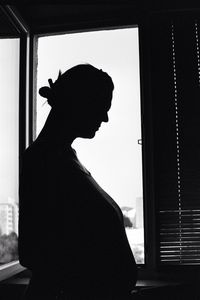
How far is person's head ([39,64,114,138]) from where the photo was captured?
126 centimetres

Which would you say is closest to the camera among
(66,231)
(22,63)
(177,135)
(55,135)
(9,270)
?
(66,231)

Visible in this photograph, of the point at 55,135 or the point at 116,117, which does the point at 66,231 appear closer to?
the point at 55,135

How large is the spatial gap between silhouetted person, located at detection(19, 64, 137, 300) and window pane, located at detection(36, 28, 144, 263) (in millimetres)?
1027

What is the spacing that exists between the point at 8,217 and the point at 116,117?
0.80 meters

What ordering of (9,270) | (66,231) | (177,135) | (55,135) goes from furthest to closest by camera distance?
(177,135) < (9,270) < (55,135) < (66,231)

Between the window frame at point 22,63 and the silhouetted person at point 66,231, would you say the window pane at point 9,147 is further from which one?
the silhouetted person at point 66,231

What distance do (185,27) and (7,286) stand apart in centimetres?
169

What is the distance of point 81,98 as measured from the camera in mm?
1259

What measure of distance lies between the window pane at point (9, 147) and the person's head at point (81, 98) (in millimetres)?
931

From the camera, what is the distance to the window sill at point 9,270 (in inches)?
76.6

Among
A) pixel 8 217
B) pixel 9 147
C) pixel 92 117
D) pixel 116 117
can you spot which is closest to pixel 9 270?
pixel 8 217

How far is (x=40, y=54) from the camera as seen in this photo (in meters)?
2.55

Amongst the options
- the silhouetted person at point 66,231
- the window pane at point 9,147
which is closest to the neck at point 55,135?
the silhouetted person at point 66,231

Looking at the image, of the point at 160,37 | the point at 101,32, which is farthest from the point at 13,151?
the point at 160,37
